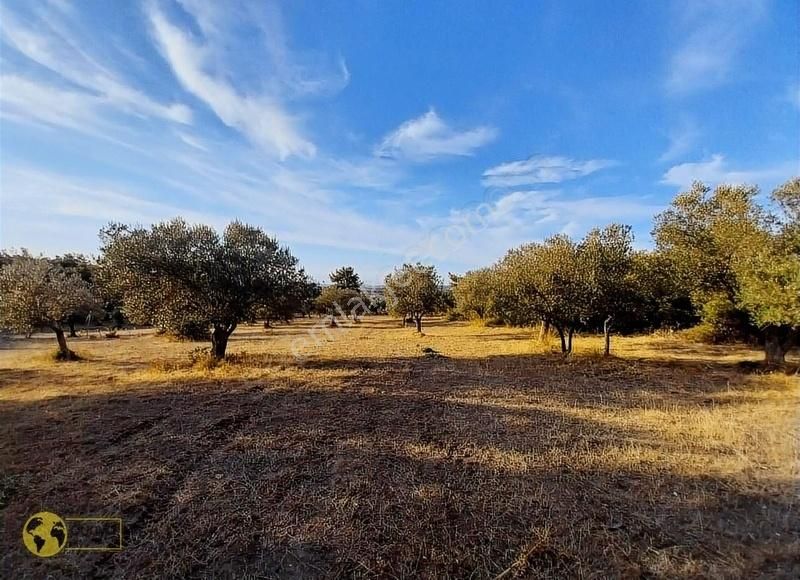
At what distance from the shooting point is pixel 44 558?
394 centimetres

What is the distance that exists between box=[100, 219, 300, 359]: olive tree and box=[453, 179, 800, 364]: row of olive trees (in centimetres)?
1224

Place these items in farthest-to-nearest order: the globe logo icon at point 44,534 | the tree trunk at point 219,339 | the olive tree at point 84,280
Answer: the olive tree at point 84,280 → the tree trunk at point 219,339 → the globe logo icon at point 44,534

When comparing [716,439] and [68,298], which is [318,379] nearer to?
[716,439]

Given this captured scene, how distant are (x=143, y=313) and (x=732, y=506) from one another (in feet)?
58.5

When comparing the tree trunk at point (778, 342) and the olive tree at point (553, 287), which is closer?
the tree trunk at point (778, 342)

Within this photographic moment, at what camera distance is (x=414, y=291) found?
34.0m

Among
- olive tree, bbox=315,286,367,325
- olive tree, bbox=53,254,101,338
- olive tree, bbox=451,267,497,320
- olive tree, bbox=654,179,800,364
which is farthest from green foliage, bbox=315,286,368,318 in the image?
olive tree, bbox=654,179,800,364

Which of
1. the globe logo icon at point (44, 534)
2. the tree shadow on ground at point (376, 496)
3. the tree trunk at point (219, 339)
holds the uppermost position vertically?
the tree trunk at point (219, 339)

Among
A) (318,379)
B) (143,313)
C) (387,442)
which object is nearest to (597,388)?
(387,442)

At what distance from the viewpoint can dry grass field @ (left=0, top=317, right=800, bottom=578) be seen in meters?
3.85

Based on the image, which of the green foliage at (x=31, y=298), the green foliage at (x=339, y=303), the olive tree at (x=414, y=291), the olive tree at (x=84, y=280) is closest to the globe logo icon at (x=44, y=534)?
the green foliage at (x=31, y=298)

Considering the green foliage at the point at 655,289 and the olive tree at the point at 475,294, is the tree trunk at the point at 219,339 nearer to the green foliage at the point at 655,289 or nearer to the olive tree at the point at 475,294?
the green foliage at the point at 655,289

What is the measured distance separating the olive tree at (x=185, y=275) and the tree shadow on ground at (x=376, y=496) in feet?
17.7

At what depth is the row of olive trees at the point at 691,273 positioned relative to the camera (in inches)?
441
